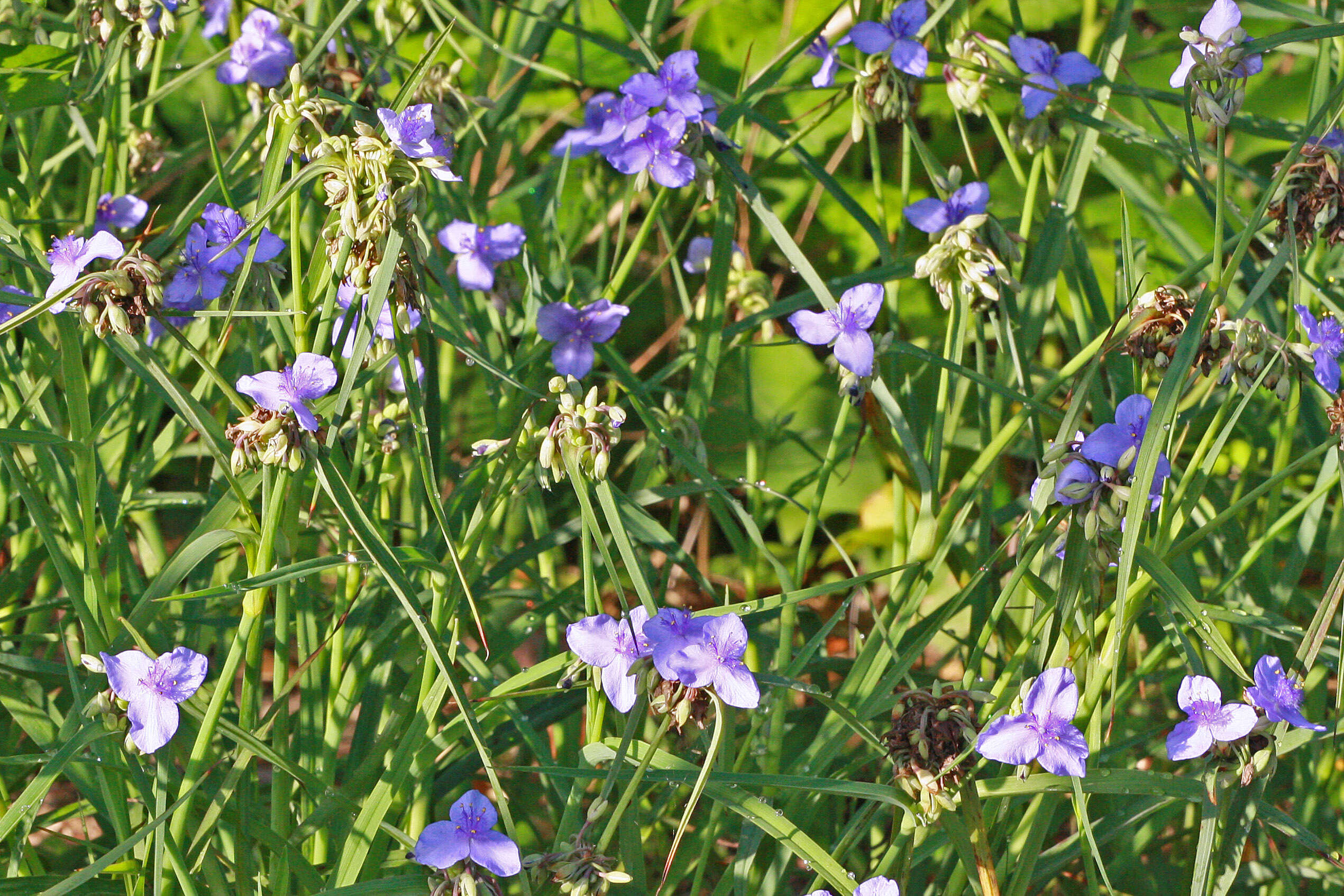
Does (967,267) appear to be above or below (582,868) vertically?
above

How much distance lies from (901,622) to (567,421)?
0.38 meters

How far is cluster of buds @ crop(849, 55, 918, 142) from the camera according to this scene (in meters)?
0.92

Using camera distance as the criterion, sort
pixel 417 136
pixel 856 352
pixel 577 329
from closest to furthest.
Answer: pixel 417 136 < pixel 856 352 < pixel 577 329

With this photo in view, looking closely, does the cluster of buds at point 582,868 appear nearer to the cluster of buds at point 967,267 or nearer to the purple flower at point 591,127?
the cluster of buds at point 967,267

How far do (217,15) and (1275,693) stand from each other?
3.90 feet

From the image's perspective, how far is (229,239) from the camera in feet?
2.45

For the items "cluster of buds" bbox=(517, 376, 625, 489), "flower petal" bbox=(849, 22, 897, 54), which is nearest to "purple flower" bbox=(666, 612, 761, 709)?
"cluster of buds" bbox=(517, 376, 625, 489)

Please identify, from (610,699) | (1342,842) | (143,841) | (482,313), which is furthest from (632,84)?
(1342,842)

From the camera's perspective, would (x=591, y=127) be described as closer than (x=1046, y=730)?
No

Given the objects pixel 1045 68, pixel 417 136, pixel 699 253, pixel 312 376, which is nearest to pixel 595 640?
pixel 312 376

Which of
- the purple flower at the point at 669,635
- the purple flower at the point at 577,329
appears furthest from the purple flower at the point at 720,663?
the purple flower at the point at 577,329

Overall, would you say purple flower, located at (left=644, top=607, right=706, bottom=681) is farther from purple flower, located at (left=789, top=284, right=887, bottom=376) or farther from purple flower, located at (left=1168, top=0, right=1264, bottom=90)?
purple flower, located at (left=1168, top=0, right=1264, bottom=90)

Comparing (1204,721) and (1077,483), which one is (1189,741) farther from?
(1077,483)

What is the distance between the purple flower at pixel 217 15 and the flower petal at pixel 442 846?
95 cm
